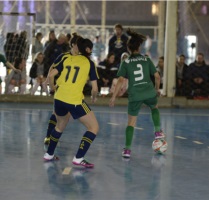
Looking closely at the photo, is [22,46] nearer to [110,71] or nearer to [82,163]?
[110,71]

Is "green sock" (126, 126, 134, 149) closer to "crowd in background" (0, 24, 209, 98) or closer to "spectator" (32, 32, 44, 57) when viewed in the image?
"crowd in background" (0, 24, 209, 98)

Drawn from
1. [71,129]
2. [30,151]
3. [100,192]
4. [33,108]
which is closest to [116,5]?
[33,108]

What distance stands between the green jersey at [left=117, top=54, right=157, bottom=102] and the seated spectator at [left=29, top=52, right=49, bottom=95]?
28.0 ft

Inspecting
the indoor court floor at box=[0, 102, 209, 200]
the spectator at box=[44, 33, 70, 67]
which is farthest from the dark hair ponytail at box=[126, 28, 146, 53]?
the spectator at box=[44, 33, 70, 67]

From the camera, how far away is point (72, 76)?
9453 millimetres

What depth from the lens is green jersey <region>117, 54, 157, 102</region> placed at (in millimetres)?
10445

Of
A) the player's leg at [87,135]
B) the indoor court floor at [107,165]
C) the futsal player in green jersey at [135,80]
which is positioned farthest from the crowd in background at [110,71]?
the player's leg at [87,135]

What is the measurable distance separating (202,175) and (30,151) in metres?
2.83

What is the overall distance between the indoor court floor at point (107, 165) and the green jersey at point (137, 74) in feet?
2.97


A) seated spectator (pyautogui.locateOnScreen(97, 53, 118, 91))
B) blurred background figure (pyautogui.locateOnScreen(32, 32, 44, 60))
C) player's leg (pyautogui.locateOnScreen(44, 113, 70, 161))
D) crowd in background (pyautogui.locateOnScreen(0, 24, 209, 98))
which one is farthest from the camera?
blurred background figure (pyautogui.locateOnScreen(32, 32, 44, 60))

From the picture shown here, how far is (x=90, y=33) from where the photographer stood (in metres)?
28.5

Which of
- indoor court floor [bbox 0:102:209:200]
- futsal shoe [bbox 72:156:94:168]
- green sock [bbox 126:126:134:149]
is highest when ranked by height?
green sock [bbox 126:126:134:149]

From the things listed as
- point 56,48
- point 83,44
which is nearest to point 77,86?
point 83,44

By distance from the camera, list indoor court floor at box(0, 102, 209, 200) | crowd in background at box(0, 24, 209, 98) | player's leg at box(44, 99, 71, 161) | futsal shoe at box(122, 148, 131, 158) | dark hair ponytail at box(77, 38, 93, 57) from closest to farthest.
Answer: indoor court floor at box(0, 102, 209, 200) < dark hair ponytail at box(77, 38, 93, 57) < player's leg at box(44, 99, 71, 161) < futsal shoe at box(122, 148, 131, 158) < crowd in background at box(0, 24, 209, 98)
